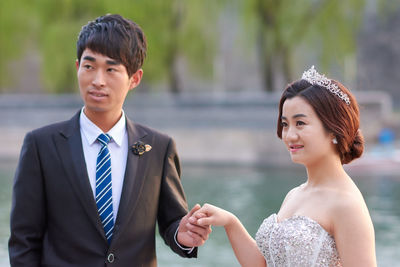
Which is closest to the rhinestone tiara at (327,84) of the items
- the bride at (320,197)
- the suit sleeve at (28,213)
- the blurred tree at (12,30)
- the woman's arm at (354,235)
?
the bride at (320,197)

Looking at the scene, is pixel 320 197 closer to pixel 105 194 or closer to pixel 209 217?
pixel 209 217

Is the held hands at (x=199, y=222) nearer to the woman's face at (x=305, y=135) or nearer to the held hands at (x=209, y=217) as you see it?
the held hands at (x=209, y=217)

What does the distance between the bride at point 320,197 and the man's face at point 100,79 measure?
512mm

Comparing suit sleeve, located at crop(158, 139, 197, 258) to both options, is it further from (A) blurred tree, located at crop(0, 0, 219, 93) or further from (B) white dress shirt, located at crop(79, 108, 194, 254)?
(A) blurred tree, located at crop(0, 0, 219, 93)

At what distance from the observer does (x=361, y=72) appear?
24.8 meters

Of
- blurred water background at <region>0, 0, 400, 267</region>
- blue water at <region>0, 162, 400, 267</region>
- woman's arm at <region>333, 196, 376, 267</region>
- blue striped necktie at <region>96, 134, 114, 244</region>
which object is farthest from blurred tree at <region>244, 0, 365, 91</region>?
woman's arm at <region>333, 196, 376, 267</region>

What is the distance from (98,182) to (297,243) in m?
0.71

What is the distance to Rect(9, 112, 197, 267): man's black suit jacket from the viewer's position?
234cm

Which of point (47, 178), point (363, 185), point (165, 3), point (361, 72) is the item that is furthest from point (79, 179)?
point (361, 72)

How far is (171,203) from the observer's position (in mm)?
2545

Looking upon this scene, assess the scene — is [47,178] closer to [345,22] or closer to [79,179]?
[79,179]

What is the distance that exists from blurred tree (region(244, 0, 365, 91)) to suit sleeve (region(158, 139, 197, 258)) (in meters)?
14.2

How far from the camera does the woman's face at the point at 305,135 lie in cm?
230

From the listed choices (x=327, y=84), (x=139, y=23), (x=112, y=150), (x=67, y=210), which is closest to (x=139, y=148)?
(x=112, y=150)
